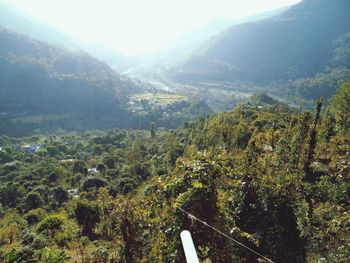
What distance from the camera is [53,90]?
512 ft

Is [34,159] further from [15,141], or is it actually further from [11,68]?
[11,68]

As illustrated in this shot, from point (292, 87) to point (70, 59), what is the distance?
129 metres

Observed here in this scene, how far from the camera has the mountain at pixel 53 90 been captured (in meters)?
136

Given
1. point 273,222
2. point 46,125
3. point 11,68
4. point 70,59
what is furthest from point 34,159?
point 70,59

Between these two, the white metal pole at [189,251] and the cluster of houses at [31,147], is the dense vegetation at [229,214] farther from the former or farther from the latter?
the cluster of houses at [31,147]

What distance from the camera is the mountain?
136250 millimetres

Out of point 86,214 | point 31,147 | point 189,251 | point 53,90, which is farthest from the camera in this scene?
point 53,90

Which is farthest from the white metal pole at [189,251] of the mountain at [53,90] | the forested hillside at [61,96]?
the mountain at [53,90]

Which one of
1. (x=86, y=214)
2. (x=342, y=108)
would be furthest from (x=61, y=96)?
(x=342, y=108)

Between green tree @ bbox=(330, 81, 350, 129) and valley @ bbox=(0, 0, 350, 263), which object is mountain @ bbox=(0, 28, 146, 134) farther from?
green tree @ bbox=(330, 81, 350, 129)

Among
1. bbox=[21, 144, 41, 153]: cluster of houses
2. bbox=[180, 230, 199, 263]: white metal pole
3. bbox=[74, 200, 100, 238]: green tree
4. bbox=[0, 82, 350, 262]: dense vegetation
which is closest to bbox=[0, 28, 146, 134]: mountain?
bbox=[21, 144, 41, 153]: cluster of houses

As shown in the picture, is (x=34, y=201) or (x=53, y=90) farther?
(x=53, y=90)

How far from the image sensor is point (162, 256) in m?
6.96

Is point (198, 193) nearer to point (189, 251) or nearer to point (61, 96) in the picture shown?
point (189, 251)
